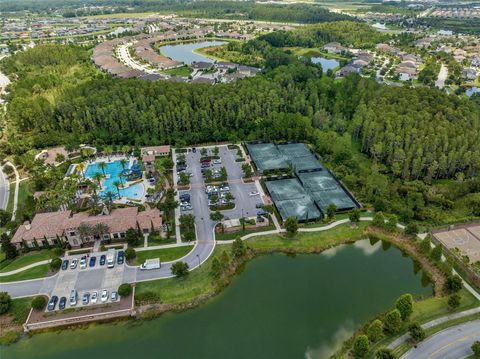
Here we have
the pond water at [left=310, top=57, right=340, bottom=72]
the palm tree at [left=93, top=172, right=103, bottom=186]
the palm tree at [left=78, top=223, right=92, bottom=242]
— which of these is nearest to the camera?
the palm tree at [left=78, top=223, right=92, bottom=242]

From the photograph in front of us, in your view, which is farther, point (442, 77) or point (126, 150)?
point (442, 77)

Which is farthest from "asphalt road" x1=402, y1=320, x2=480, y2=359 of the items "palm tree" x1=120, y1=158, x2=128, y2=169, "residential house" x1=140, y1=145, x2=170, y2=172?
"palm tree" x1=120, y1=158, x2=128, y2=169

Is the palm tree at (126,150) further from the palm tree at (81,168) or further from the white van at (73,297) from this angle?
the white van at (73,297)

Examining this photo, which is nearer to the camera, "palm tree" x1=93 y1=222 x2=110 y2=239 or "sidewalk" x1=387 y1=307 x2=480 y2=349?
"sidewalk" x1=387 y1=307 x2=480 y2=349

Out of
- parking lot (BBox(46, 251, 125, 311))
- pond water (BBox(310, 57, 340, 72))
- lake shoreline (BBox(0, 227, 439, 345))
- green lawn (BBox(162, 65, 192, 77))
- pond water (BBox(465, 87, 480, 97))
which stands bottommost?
lake shoreline (BBox(0, 227, 439, 345))

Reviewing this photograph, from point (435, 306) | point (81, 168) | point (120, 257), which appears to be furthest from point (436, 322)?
point (81, 168)

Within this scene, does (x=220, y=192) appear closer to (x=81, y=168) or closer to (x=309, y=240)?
(x=309, y=240)

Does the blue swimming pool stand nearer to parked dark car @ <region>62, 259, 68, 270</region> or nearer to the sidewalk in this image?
parked dark car @ <region>62, 259, 68, 270</region>
